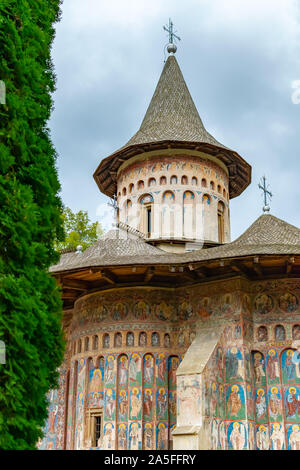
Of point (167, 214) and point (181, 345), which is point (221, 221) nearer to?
point (167, 214)

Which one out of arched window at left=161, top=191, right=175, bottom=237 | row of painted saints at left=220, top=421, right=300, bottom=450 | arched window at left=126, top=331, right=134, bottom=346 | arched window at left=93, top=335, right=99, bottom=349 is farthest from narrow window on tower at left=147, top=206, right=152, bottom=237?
row of painted saints at left=220, top=421, right=300, bottom=450

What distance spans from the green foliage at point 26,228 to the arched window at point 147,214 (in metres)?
9.02

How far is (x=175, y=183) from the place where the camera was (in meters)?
17.0

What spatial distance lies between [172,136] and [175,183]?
1.36 metres

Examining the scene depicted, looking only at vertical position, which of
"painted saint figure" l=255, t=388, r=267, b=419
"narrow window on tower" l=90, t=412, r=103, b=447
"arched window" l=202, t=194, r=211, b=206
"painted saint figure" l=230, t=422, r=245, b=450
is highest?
"arched window" l=202, t=194, r=211, b=206

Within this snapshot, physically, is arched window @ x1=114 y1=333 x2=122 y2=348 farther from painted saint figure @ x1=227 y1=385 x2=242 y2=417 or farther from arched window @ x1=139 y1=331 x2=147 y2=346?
painted saint figure @ x1=227 y1=385 x2=242 y2=417

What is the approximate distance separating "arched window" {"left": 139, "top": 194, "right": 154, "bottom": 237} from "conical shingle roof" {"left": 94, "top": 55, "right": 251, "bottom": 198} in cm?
137

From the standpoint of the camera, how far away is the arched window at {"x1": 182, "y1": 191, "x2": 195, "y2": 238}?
16.8 metres

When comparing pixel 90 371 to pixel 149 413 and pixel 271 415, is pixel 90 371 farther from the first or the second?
pixel 271 415

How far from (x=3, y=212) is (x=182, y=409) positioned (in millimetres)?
6740

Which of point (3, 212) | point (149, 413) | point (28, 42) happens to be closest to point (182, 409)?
point (149, 413)

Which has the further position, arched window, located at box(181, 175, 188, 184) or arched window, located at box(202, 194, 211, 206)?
arched window, located at box(202, 194, 211, 206)

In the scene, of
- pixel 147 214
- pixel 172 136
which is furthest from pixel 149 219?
pixel 172 136

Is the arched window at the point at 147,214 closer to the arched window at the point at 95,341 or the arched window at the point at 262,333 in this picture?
the arched window at the point at 95,341
